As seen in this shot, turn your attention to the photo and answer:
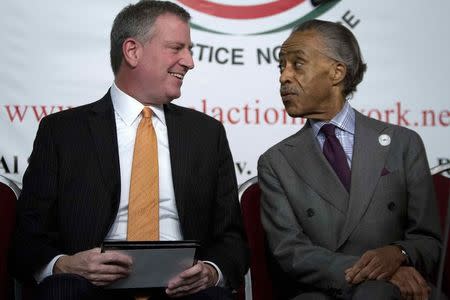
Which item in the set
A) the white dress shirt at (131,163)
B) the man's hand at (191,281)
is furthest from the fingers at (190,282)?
the white dress shirt at (131,163)

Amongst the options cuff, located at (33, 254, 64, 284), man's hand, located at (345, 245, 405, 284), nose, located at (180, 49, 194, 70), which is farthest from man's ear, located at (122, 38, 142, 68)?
man's hand, located at (345, 245, 405, 284)

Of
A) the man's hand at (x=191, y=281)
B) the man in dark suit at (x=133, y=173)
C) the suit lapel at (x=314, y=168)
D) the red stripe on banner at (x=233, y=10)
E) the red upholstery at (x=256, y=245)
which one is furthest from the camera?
the red stripe on banner at (x=233, y=10)

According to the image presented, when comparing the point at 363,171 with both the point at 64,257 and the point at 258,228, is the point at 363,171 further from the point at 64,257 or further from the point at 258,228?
the point at 64,257

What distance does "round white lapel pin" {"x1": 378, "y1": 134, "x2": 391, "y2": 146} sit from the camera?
2941mm

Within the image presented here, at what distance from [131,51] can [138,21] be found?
0.10 m

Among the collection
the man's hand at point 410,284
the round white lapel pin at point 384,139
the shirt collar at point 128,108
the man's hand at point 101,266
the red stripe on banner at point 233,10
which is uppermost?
the red stripe on banner at point 233,10

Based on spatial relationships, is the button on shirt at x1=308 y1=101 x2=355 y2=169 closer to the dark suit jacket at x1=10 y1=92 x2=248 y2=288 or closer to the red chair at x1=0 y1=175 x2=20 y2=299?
the dark suit jacket at x1=10 y1=92 x2=248 y2=288

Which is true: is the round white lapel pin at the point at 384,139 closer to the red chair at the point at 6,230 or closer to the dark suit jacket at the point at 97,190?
the dark suit jacket at the point at 97,190

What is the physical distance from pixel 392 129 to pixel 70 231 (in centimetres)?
107

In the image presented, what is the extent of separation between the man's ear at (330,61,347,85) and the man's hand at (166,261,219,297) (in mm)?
795

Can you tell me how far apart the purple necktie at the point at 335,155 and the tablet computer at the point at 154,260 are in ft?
2.03

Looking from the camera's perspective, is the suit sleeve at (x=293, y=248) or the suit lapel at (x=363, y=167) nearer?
the suit sleeve at (x=293, y=248)

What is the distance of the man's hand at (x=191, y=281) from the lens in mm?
2516

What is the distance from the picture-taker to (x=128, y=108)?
9.85 ft
